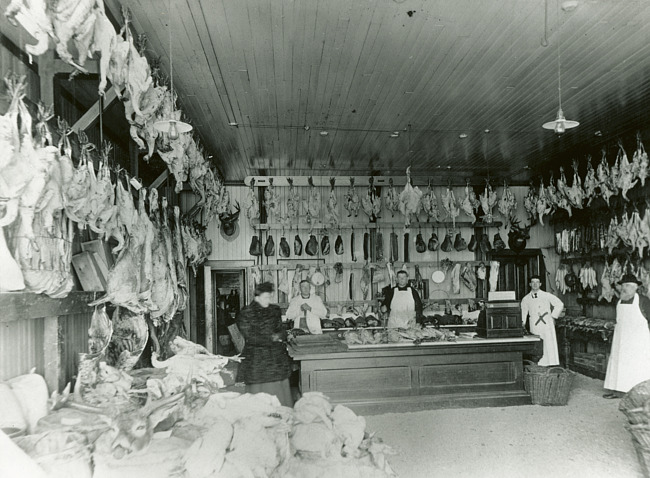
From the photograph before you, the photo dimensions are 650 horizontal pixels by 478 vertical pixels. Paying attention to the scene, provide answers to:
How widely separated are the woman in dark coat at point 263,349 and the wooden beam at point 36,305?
187cm

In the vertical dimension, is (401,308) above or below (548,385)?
above

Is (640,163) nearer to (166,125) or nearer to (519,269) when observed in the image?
(519,269)

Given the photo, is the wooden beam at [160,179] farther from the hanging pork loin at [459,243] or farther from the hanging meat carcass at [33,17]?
the hanging pork loin at [459,243]

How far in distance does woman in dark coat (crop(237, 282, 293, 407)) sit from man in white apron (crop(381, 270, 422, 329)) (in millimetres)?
3626

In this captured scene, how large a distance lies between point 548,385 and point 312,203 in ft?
17.6

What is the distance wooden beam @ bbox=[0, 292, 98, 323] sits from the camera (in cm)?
273

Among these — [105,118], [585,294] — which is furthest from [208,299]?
[585,294]

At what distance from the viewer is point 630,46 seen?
5.02m

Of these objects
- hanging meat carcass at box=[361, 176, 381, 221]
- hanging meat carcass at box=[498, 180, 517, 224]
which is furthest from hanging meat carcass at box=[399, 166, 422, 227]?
hanging meat carcass at box=[498, 180, 517, 224]

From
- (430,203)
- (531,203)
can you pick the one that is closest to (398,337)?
(430,203)

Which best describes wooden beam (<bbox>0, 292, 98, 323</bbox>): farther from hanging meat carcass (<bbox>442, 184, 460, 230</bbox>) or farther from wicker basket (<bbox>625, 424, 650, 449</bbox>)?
hanging meat carcass (<bbox>442, 184, 460, 230</bbox>)

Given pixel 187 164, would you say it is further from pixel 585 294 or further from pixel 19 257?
pixel 585 294

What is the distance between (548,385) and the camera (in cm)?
702

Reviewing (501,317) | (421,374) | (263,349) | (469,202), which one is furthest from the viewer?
(469,202)
